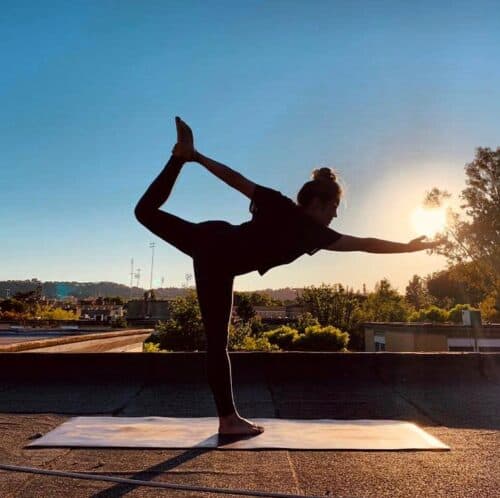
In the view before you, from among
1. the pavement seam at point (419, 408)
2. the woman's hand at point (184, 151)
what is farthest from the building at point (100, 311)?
the woman's hand at point (184, 151)

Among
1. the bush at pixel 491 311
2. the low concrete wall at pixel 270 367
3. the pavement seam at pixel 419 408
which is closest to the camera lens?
the pavement seam at pixel 419 408

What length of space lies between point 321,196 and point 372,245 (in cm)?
40

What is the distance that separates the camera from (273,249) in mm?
2678

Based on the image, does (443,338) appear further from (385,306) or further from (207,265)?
(385,306)

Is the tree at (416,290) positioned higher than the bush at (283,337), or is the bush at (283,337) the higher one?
the tree at (416,290)

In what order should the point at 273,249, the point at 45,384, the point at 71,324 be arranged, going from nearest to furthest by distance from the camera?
the point at 273,249 < the point at 45,384 < the point at 71,324

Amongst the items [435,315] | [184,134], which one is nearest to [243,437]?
[184,134]

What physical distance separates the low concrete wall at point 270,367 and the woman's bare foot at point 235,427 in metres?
2.01

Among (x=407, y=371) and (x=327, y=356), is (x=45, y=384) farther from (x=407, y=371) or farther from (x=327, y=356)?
(x=407, y=371)

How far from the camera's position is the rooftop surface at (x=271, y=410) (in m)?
1.85

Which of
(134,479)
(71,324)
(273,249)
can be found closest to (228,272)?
(273,249)

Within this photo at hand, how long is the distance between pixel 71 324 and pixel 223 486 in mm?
39572

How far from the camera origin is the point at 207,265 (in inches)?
110

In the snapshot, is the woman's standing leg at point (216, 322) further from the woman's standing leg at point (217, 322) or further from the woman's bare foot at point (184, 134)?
the woman's bare foot at point (184, 134)
